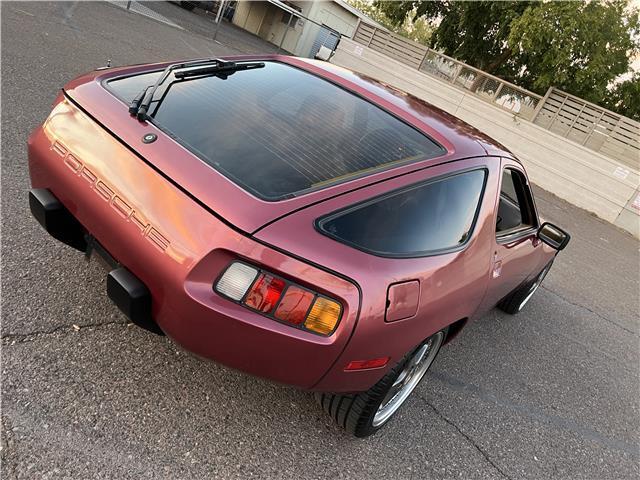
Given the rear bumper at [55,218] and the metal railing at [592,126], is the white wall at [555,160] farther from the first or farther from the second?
the rear bumper at [55,218]

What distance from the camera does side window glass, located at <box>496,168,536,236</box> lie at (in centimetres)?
314

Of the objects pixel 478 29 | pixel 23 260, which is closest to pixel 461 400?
pixel 23 260

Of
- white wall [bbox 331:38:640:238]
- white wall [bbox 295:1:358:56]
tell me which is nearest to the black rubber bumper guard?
white wall [bbox 331:38:640:238]

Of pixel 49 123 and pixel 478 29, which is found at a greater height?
pixel 478 29

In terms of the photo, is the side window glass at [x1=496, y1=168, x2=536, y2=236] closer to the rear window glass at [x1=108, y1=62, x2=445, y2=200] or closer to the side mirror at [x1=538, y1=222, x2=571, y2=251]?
the side mirror at [x1=538, y1=222, x2=571, y2=251]

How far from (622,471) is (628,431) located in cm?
62

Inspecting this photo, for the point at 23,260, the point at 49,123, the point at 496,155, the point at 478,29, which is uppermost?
the point at 478,29

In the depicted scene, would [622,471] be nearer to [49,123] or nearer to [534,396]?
[534,396]

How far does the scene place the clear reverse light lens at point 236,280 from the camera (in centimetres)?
172

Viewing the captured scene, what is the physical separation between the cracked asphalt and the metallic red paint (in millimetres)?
331

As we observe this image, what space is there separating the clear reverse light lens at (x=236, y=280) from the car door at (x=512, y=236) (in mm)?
1549

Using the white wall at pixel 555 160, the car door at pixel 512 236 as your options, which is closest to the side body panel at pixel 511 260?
the car door at pixel 512 236

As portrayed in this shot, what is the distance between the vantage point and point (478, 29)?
68.3ft

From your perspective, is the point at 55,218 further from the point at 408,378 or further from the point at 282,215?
the point at 408,378
